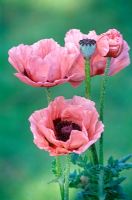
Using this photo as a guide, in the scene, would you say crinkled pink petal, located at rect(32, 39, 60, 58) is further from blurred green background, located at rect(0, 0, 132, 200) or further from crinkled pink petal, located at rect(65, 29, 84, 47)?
blurred green background, located at rect(0, 0, 132, 200)

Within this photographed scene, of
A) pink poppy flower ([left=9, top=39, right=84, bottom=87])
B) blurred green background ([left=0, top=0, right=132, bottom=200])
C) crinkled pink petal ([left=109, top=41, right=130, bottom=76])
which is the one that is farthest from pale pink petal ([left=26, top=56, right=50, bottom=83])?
blurred green background ([left=0, top=0, right=132, bottom=200])

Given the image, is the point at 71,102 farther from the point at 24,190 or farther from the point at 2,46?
the point at 2,46

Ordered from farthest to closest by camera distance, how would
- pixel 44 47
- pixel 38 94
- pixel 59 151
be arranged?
pixel 38 94 → pixel 44 47 → pixel 59 151

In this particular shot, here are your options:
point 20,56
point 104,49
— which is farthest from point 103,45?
point 20,56

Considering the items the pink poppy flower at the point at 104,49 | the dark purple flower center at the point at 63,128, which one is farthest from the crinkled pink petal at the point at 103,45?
the dark purple flower center at the point at 63,128

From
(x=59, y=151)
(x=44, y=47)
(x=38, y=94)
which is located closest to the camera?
(x=59, y=151)

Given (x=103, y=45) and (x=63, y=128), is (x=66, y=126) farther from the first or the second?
(x=103, y=45)

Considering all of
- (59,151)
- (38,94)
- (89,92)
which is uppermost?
(38,94)
